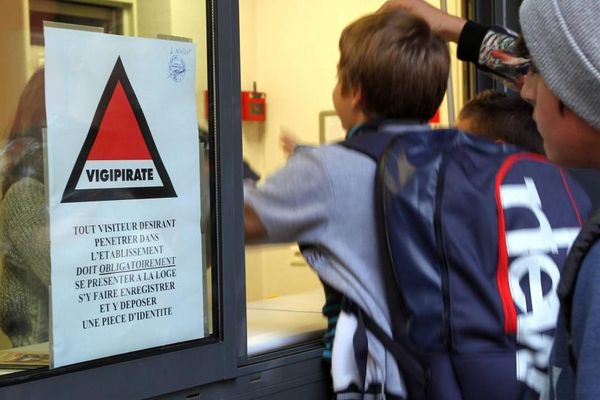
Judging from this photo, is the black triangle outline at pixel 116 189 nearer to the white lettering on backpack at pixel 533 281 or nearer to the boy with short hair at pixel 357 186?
the boy with short hair at pixel 357 186

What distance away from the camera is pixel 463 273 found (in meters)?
1.35

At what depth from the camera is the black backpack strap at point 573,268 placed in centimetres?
83

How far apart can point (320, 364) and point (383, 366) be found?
31cm

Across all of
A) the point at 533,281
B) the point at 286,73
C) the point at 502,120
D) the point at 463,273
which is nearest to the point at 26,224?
the point at 463,273

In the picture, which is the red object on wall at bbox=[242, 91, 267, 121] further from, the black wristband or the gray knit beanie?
the gray knit beanie

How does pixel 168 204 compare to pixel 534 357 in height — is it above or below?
above

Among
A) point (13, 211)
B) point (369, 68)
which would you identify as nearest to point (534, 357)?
point (369, 68)

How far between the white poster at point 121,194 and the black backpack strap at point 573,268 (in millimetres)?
765

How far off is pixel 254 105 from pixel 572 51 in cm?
307

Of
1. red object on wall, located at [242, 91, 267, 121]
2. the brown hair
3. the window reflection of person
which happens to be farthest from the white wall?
the window reflection of person

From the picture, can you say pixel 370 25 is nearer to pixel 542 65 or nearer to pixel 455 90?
pixel 542 65

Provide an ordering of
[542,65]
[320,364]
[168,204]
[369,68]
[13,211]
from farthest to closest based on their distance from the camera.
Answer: [320,364] → [369,68] → [168,204] → [13,211] → [542,65]

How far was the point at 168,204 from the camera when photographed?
1.44 m

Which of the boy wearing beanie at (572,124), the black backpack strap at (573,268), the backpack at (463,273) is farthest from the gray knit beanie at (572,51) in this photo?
the backpack at (463,273)
